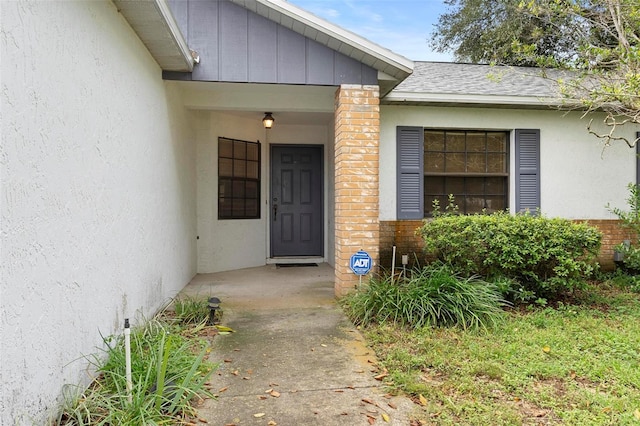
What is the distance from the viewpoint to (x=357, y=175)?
16.6ft

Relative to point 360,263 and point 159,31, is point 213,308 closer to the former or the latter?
point 360,263

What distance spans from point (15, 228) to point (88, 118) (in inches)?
43.3

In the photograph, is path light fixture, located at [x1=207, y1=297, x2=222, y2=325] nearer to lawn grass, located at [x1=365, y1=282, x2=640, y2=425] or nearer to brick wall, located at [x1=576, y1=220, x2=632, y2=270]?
lawn grass, located at [x1=365, y1=282, x2=640, y2=425]

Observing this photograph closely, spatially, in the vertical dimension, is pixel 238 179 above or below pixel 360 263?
above

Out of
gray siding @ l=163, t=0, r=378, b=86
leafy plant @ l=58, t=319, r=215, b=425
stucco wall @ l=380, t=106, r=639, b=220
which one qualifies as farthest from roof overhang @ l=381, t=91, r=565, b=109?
leafy plant @ l=58, t=319, r=215, b=425

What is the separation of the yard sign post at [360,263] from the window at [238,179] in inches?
124

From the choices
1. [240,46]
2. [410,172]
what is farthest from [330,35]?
[410,172]

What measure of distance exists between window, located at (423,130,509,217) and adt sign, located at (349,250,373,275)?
174 centimetres

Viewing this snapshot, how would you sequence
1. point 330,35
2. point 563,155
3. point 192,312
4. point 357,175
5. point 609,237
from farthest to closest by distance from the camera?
1. point 609,237
2. point 563,155
3. point 357,175
4. point 330,35
5. point 192,312

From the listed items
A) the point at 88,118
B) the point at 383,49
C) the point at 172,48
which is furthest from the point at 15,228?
the point at 383,49

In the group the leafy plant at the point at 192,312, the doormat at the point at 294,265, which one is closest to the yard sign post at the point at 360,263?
the leafy plant at the point at 192,312

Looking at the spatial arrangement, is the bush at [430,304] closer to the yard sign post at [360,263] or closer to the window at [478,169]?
the yard sign post at [360,263]

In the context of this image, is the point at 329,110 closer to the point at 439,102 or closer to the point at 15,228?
the point at 439,102

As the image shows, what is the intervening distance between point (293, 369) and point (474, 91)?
4.78 m
